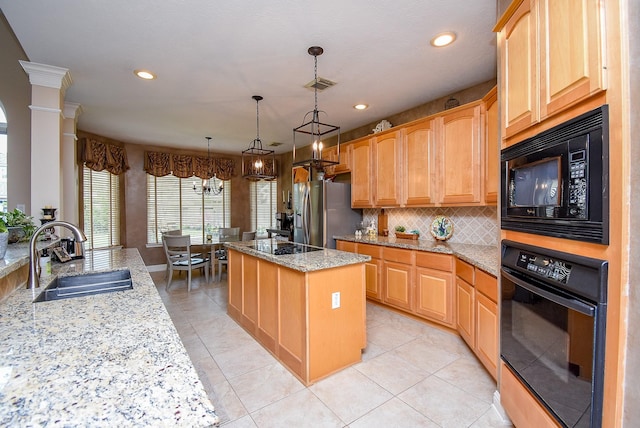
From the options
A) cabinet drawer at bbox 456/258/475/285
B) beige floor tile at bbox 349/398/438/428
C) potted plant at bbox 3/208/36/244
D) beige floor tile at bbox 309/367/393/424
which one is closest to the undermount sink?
potted plant at bbox 3/208/36/244

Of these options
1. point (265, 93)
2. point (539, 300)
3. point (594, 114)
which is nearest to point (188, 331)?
point (265, 93)

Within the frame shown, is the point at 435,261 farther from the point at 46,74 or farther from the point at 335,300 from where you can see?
the point at 46,74

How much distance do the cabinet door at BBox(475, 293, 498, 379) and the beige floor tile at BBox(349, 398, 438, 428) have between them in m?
0.61

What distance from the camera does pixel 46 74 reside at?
281cm

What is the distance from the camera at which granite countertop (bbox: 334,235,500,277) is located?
88.0 inches

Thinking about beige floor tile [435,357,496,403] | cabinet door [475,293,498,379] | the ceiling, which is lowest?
Result: beige floor tile [435,357,496,403]

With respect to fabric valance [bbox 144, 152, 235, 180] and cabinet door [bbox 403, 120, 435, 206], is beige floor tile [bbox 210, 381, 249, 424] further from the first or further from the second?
fabric valance [bbox 144, 152, 235, 180]

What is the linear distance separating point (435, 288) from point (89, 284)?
2999 millimetres

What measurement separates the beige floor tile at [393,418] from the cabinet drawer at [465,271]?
118cm

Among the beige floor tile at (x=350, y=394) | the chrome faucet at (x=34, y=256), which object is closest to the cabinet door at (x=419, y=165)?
the beige floor tile at (x=350, y=394)

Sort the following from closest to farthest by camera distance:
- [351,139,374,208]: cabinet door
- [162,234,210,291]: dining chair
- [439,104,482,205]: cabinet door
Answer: [439,104,482,205]: cabinet door < [351,139,374,208]: cabinet door < [162,234,210,291]: dining chair

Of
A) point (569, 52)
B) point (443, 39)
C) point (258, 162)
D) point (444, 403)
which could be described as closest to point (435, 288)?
point (444, 403)

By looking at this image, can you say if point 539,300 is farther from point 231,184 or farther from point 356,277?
point 231,184

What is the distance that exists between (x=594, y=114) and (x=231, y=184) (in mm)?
6672
